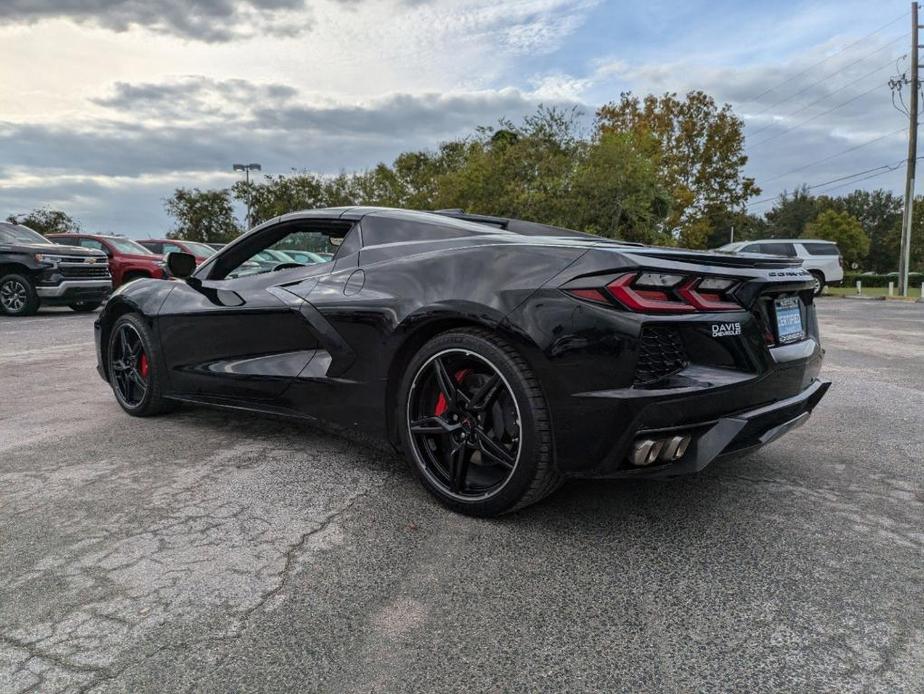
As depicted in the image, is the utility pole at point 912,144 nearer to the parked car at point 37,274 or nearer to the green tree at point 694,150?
the green tree at point 694,150

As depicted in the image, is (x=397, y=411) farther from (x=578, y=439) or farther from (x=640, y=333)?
(x=640, y=333)

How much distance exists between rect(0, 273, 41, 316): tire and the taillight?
1349cm

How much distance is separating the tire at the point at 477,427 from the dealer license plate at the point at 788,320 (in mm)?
1068

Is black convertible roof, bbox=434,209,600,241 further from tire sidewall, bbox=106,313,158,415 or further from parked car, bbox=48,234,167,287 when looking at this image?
parked car, bbox=48,234,167,287

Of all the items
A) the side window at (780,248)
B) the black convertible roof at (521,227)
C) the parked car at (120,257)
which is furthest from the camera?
the side window at (780,248)

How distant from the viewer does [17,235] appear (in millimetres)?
13094

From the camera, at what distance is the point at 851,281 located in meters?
48.4

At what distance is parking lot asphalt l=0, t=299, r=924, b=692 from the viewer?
1790mm

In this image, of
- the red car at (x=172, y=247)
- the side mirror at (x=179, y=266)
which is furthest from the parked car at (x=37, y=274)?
the side mirror at (x=179, y=266)

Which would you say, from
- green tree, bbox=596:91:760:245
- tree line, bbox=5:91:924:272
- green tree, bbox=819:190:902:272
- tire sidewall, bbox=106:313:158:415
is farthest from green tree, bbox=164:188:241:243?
green tree, bbox=819:190:902:272

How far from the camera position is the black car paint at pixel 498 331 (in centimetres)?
237

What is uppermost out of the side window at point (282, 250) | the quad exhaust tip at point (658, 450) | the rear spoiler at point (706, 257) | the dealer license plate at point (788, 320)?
the side window at point (282, 250)

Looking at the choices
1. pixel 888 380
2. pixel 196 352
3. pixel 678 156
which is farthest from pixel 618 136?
pixel 196 352

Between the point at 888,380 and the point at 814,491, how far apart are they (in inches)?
146
